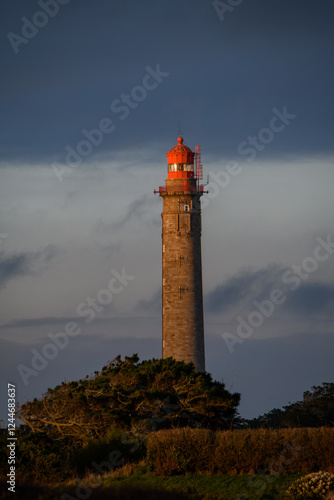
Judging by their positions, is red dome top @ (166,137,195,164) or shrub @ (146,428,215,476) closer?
shrub @ (146,428,215,476)

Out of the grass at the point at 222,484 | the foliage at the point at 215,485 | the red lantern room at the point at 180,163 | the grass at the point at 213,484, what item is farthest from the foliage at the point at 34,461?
the red lantern room at the point at 180,163

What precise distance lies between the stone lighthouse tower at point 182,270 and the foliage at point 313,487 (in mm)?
27545

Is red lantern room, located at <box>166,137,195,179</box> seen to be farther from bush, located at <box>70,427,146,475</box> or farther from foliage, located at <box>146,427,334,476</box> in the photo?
foliage, located at <box>146,427,334,476</box>

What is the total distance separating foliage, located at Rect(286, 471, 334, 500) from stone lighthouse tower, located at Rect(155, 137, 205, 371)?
1084 inches

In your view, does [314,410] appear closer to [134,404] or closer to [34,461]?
[134,404]

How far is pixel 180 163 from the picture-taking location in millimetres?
56688

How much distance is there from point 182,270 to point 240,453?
85.6 ft

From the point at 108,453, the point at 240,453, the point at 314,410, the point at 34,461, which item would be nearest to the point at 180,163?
the point at 314,410

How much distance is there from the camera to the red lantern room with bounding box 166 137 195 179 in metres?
56.2

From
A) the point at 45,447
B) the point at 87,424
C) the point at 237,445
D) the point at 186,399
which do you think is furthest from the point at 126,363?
the point at 237,445

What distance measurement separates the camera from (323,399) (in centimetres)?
4991

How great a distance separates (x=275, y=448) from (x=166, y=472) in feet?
13.8

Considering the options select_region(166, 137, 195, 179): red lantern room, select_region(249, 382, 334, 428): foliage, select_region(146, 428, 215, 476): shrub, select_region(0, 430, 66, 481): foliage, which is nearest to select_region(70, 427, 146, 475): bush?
select_region(0, 430, 66, 481): foliage

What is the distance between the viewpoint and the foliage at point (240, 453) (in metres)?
28.9
